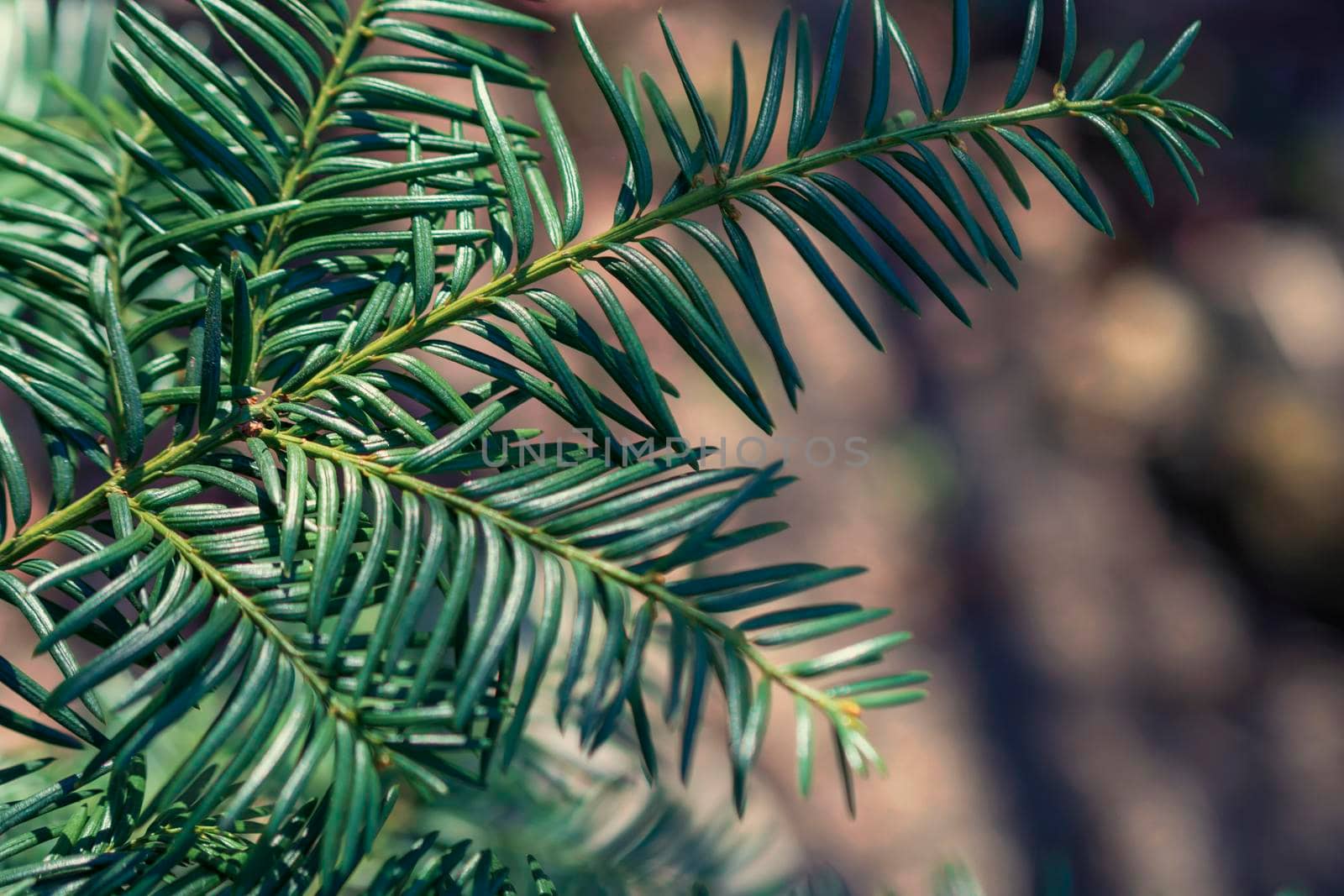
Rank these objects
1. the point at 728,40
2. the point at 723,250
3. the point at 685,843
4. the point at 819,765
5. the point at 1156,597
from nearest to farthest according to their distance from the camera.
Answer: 1. the point at 723,250
2. the point at 685,843
3. the point at 819,765
4. the point at 1156,597
5. the point at 728,40

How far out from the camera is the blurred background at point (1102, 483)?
1.69m

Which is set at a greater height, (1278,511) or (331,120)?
(331,120)

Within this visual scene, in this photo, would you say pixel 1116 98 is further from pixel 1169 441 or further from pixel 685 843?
pixel 1169 441

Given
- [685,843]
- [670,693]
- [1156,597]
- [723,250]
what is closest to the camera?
[670,693]

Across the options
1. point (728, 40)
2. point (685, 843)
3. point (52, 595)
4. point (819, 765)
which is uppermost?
point (728, 40)

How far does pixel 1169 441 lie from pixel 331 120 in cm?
181

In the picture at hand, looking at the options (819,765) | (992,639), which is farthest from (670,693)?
(992,639)

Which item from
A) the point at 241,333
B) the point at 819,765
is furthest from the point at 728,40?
the point at 241,333

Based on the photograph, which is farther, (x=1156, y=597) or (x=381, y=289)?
(x=1156, y=597)

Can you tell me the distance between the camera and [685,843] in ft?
2.33

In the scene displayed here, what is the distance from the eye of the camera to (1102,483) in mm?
1835

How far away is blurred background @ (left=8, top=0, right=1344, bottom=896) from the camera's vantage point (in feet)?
5.54

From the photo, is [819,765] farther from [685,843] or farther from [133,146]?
[133,146]

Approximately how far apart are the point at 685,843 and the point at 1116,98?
1.92 ft
